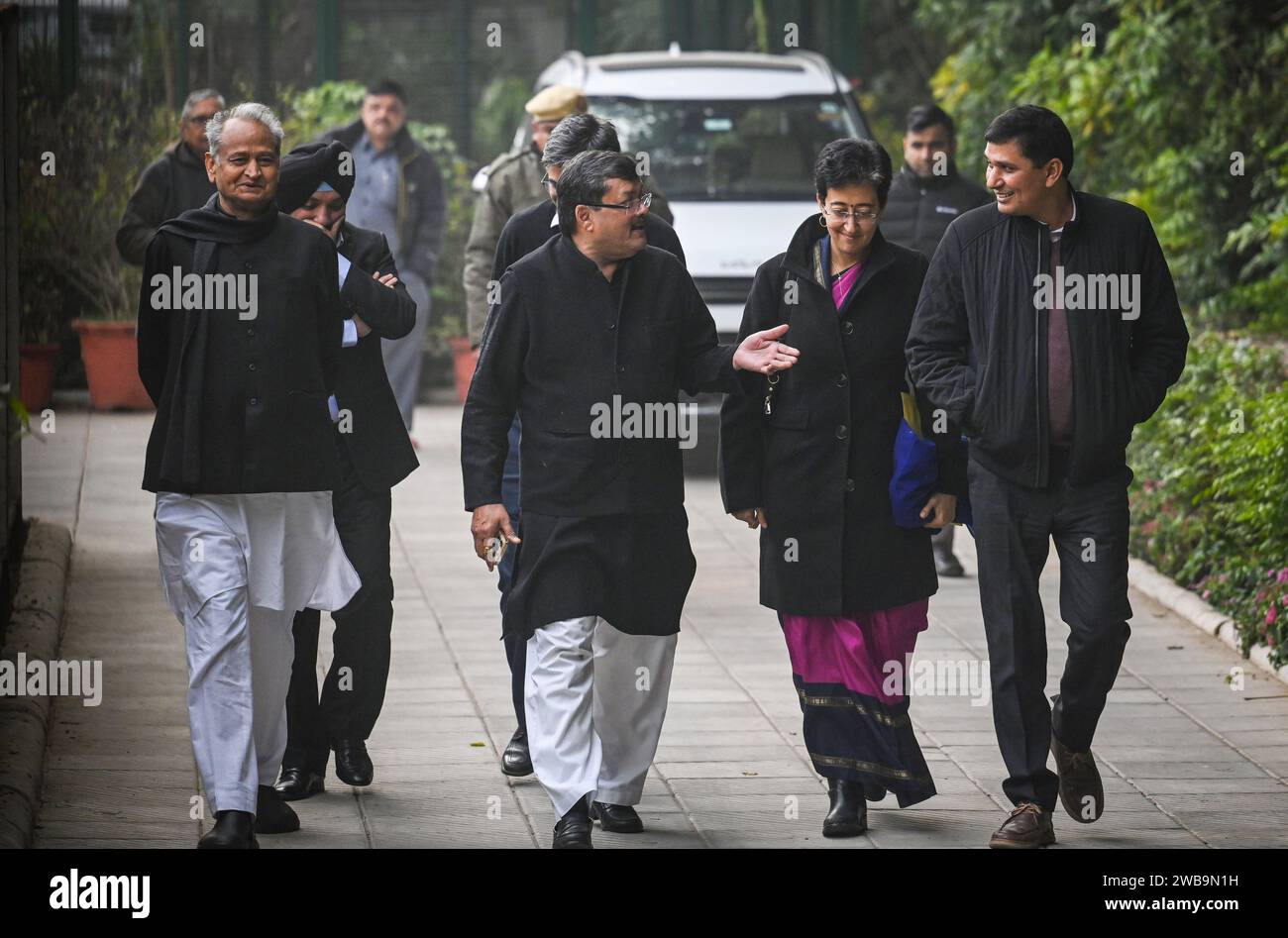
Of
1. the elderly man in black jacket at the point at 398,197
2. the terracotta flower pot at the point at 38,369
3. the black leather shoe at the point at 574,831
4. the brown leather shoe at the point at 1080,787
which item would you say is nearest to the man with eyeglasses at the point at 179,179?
the elderly man in black jacket at the point at 398,197

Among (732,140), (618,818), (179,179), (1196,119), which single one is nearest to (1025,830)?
(618,818)

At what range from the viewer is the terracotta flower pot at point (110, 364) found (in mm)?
14523

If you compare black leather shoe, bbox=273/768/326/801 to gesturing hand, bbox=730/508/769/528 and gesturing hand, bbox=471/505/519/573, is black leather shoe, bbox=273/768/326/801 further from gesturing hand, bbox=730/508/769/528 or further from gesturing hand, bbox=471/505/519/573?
gesturing hand, bbox=730/508/769/528

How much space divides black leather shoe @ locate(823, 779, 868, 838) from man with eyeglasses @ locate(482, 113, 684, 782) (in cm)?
109

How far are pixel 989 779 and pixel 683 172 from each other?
7.49m

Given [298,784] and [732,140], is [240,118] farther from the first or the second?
[732,140]

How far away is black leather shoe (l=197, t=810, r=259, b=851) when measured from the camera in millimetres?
5589

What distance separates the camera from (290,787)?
6391 mm

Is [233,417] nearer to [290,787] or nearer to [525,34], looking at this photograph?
[290,787]

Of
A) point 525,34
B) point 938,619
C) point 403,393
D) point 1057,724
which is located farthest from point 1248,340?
point 525,34

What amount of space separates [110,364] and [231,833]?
950 cm

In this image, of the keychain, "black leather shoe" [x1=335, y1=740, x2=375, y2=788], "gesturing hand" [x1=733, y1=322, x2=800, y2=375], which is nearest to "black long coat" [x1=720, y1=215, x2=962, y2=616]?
Result: the keychain

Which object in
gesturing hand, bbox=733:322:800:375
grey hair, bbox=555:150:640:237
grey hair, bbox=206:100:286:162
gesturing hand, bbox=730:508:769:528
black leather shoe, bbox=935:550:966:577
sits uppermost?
grey hair, bbox=206:100:286:162

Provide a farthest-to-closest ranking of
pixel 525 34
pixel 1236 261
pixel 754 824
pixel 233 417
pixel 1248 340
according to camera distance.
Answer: pixel 525 34 < pixel 1236 261 < pixel 1248 340 < pixel 754 824 < pixel 233 417
